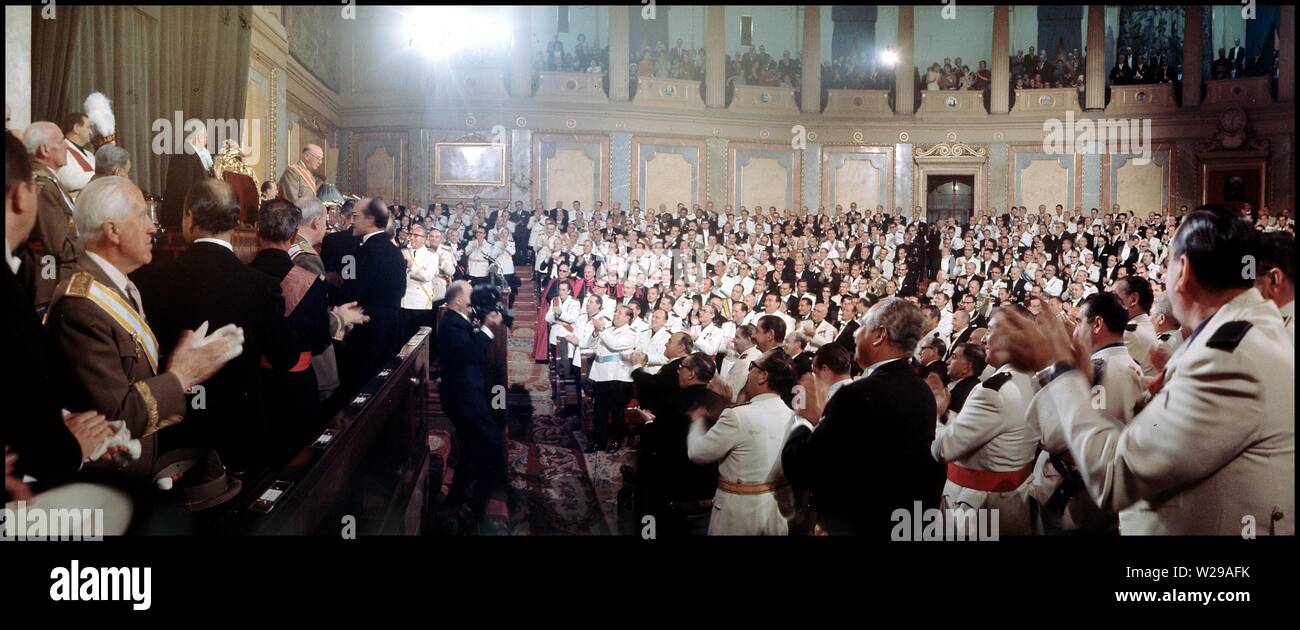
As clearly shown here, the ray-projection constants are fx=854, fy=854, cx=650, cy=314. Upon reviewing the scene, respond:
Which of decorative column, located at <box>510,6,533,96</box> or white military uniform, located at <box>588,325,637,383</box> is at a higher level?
decorative column, located at <box>510,6,533,96</box>

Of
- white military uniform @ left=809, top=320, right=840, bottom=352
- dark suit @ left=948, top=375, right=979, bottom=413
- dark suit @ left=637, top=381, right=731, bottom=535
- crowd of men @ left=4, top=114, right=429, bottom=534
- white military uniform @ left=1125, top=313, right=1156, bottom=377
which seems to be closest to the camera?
crowd of men @ left=4, top=114, right=429, bottom=534

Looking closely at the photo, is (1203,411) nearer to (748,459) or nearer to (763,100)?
(748,459)

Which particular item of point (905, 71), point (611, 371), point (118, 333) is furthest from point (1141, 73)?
point (118, 333)

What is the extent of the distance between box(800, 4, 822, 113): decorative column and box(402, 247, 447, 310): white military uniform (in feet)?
37.3

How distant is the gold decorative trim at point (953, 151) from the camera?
16.7 meters

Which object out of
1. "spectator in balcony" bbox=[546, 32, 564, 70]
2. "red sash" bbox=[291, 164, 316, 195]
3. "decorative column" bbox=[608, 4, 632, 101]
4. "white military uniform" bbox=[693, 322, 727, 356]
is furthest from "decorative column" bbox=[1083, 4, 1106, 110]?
"red sash" bbox=[291, 164, 316, 195]

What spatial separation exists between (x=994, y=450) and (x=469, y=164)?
1352 cm

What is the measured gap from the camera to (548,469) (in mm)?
5570

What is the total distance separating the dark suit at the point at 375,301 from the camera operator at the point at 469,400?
0.35 m

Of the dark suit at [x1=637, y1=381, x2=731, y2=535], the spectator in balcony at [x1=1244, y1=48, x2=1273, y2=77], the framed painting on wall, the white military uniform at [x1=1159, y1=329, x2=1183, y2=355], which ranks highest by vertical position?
the spectator in balcony at [x1=1244, y1=48, x2=1273, y2=77]

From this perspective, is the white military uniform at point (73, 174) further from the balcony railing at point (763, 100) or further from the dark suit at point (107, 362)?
the balcony railing at point (763, 100)

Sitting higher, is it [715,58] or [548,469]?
[715,58]

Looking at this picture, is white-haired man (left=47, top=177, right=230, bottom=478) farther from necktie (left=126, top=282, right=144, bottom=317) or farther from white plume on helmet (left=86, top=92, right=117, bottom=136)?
white plume on helmet (left=86, top=92, right=117, bottom=136)

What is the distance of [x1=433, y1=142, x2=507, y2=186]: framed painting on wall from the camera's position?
50.8ft
